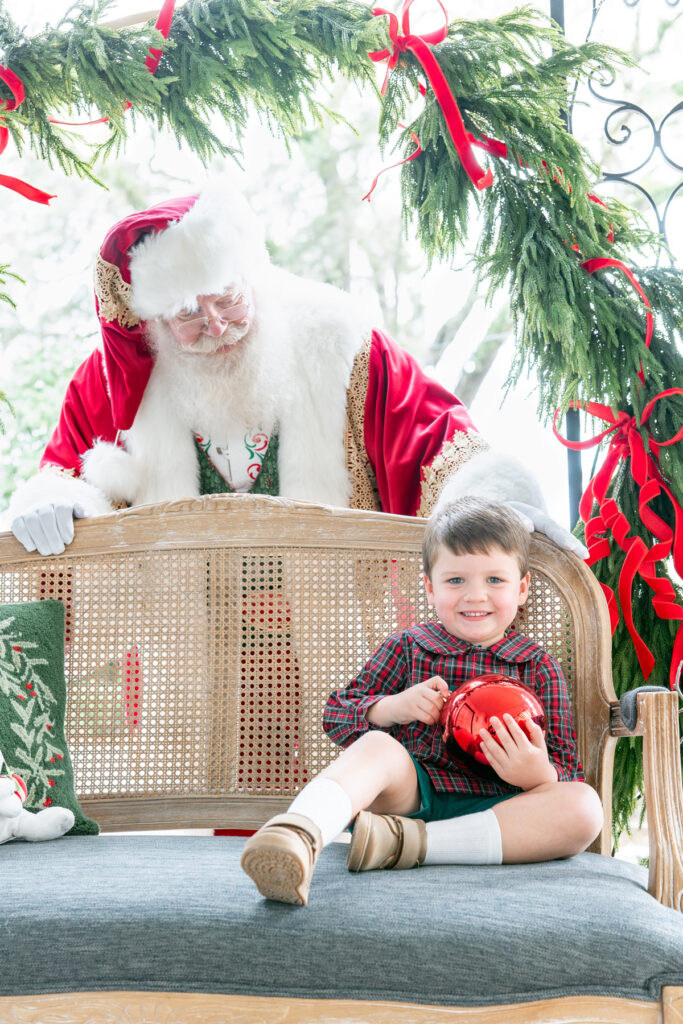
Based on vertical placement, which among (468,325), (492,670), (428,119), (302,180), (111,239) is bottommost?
(492,670)

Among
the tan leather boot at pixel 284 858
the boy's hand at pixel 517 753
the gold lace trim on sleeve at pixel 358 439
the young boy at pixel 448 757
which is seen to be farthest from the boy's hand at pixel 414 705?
the gold lace trim on sleeve at pixel 358 439

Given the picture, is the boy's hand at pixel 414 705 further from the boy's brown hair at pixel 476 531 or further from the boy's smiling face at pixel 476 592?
the boy's brown hair at pixel 476 531

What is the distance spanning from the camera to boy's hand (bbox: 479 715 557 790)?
52.2 inches

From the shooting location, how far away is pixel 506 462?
1.73m

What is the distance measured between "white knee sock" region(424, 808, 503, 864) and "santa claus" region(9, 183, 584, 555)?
765 mm

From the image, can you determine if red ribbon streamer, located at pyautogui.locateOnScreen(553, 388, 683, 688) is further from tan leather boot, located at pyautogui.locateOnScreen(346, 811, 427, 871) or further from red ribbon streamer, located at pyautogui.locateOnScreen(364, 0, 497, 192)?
tan leather boot, located at pyautogui.locateOnScreen(346, 811, 427, 871)

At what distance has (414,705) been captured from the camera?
1423 mm

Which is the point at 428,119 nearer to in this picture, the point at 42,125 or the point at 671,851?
the point at 42,125

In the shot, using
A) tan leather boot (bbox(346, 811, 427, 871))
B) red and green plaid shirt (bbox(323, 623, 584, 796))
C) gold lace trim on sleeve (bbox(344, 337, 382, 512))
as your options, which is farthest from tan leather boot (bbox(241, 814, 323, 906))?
gold lace trim on sleeve (bbox(344, 337, 382, 512))

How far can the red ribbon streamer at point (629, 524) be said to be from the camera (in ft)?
5.98

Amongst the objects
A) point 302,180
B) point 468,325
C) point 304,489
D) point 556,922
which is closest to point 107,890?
point 556,922

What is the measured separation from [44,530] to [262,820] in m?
0.70

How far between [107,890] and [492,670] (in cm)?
69

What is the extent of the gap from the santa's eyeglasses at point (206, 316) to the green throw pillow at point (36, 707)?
2.22 feet
